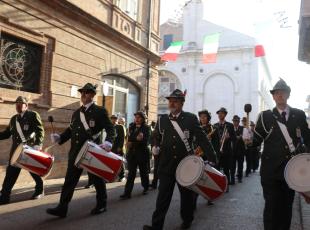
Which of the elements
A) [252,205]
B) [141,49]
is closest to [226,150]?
[252,205]

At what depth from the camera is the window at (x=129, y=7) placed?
15.6 meters

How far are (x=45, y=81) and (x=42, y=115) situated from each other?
96 cm

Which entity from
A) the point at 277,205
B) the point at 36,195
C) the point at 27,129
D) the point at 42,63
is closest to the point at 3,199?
the point at 36,195

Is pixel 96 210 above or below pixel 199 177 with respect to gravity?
below

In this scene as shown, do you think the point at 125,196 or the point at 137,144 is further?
the point at 137,144

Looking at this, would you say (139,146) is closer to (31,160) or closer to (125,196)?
(125,196)

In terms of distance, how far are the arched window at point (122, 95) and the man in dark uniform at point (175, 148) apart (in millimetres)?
8411

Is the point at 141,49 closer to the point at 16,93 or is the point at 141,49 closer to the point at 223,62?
the point at 16,93

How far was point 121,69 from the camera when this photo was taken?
49.4 ft

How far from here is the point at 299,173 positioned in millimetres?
4195

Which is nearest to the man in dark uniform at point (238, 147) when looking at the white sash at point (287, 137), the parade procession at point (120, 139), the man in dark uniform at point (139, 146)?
the parade procession at point (120, 139)

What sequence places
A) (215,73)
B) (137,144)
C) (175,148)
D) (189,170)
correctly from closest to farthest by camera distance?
1. (189,170)
2. (175,148)
3. (137,144)
4. (215,73)

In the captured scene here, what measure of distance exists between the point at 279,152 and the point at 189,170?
1.14 m

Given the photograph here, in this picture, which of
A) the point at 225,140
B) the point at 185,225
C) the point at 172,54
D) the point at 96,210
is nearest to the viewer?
the point at 185,225
